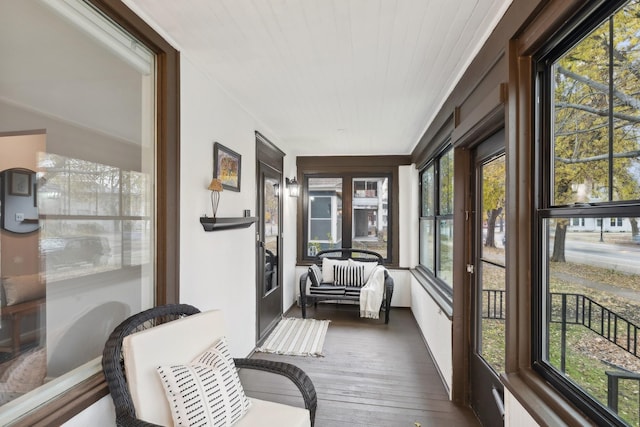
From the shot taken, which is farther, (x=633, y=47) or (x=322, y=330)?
(x=322, y=330)

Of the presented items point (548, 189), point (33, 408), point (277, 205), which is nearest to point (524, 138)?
point (548, 189)

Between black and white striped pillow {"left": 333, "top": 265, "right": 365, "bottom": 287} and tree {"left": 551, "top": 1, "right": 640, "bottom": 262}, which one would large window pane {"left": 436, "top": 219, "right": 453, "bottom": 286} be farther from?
tree {"left": 551, "top": 1, "right": 640, "bottom": 262}

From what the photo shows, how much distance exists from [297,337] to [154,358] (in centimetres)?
249

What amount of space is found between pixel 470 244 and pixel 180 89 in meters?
2.34

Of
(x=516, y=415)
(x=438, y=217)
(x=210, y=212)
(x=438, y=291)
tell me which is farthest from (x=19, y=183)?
(x=438, y=217)

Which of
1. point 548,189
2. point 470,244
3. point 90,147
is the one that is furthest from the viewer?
point 470,244

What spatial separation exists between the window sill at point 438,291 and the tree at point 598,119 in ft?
5.01

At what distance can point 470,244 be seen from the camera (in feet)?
7.72

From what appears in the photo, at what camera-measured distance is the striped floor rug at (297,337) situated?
3.26 metres

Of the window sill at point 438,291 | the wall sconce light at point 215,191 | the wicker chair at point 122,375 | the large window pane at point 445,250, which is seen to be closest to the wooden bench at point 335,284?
the window sill at point 438,291

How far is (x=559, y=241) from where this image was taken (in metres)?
1.20

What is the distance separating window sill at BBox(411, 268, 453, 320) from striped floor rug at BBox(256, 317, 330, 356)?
1.35 metres

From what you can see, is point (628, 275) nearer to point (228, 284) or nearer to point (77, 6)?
point (77, 6)

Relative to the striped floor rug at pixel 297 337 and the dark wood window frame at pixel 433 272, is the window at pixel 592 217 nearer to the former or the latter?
the dark wood window frame at pixel 433 272
